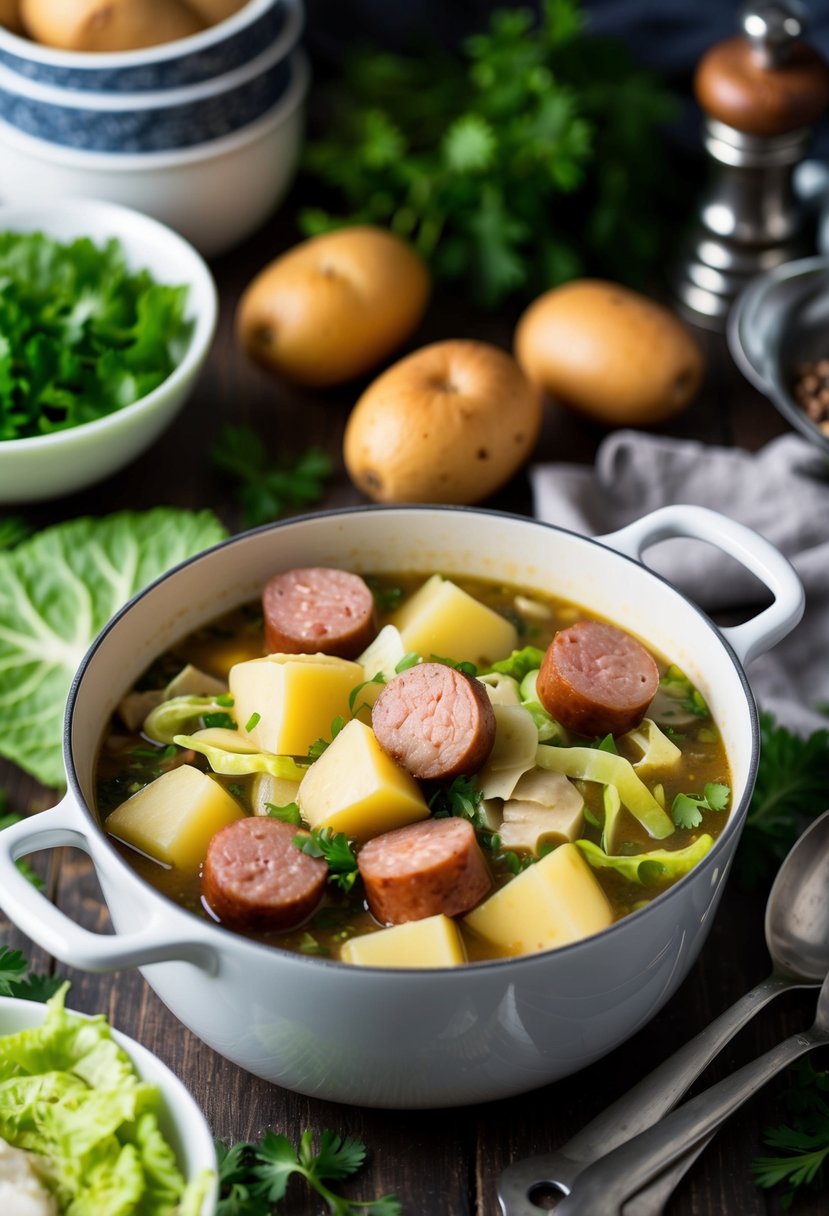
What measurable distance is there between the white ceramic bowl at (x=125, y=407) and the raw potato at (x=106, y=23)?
41 centimetres

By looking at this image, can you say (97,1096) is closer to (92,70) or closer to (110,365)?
(110,365)

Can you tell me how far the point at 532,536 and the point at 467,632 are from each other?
21cm

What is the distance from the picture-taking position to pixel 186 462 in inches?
134

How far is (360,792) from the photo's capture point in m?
2.05

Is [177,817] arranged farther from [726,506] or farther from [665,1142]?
[726,506]

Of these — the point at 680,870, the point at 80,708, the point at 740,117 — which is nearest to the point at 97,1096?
the point at 80,708

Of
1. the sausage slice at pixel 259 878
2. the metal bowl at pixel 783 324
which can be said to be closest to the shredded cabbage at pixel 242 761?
the sausage slice at pixel 259 878

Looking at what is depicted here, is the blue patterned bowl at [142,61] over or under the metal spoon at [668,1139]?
over

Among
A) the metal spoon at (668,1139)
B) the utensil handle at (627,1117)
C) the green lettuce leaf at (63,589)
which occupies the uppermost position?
the metal spoon at (668,1139)

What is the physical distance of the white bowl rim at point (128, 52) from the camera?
3.40 metres

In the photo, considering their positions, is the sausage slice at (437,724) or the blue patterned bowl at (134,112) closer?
the sausage slice at (437,724)

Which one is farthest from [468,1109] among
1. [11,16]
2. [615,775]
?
[11,16]

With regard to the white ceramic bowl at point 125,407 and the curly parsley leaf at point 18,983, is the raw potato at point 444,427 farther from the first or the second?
the curly parsley leaf at point 18,983

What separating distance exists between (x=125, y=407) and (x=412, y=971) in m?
1.82
